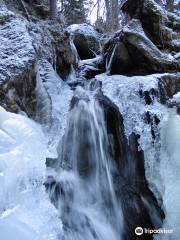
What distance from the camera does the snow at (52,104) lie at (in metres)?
5.22

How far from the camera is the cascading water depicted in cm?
466

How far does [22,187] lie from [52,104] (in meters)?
2.51

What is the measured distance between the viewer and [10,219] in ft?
9.65

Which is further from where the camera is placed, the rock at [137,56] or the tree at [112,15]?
the tree at [112,15]

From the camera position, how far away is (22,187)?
11.6 ft

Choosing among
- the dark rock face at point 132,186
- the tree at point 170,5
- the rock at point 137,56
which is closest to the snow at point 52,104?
the dark rock face at point 132,186

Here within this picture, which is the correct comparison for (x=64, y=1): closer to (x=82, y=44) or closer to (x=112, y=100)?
(x=82, y=44)

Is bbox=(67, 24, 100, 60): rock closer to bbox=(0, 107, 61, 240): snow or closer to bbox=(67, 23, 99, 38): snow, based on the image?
bbox=(67, 23, 99, 38): snow

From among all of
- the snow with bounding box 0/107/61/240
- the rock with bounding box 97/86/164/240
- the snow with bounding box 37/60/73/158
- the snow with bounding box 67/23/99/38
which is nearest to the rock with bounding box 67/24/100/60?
the snow with bounding box 67/23/99/38

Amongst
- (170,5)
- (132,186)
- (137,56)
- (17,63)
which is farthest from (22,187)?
(170,5)

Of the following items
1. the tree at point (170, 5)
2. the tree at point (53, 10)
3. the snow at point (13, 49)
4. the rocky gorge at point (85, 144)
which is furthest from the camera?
the tree at point (170, 5)

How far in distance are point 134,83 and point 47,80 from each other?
4.99 ft

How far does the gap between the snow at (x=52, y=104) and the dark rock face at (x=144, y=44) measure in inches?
61.4

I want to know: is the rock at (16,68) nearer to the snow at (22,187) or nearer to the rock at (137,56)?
the snow at (22,187)
